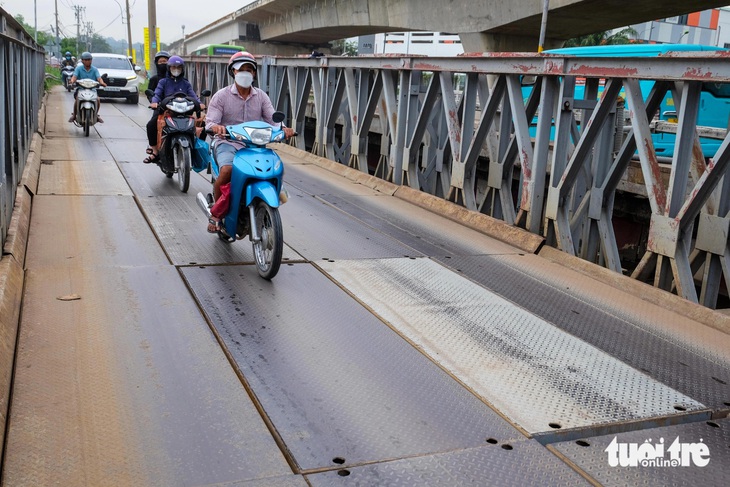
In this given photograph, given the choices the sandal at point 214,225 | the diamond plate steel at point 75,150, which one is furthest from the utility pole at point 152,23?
the sandal at point 214,225

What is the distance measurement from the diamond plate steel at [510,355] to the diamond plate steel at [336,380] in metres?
0.18

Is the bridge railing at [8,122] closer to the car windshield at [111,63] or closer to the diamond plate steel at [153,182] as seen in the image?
the diamond plate steel at [153,182]

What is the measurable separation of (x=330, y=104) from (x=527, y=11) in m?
14.6

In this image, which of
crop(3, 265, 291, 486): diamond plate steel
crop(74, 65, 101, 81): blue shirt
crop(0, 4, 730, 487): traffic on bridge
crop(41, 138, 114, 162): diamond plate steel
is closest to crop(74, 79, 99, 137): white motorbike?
crop(74, 65, 101, 81): blue shirt

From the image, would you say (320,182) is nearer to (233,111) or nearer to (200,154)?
(200,154)

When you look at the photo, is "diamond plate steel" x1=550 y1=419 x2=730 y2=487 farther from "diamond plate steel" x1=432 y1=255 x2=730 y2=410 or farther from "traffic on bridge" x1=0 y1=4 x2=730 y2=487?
"diamond plate steel" x1=432 y1=255 x2=730 y2=410

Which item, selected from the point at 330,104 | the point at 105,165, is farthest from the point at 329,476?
the point at 330,104

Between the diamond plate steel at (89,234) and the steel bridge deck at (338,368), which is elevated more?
the diamond plate steel at (89,234)

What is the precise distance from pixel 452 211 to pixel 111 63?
21.6 metres

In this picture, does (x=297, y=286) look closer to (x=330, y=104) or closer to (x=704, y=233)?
(x=704, y=233)

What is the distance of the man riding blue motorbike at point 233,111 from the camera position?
690 centimetres

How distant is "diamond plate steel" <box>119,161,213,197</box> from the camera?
9955mm

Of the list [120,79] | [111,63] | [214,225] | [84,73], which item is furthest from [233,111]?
[111,63]

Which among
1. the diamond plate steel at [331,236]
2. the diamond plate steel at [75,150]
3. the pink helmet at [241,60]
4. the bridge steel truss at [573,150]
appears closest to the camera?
the bridge steel truss at [573,150]
